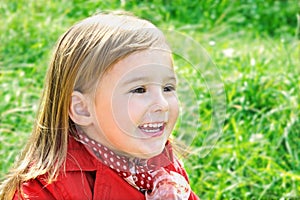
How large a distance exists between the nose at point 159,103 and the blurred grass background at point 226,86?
111 cm

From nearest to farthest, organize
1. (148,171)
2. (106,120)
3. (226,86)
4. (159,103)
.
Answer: (159,103) → (106,120) → (148,171) → (226,86)

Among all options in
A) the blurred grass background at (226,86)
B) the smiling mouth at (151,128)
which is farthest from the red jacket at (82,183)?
the blurred grass background at (226,86)

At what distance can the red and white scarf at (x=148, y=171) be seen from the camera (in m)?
2.16

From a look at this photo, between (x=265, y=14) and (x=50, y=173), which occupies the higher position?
(x=50, y=173)

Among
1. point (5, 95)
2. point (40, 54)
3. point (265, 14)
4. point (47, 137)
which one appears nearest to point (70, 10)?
point (40, 54)

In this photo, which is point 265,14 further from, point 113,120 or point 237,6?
point 113,120

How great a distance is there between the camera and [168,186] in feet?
7.32

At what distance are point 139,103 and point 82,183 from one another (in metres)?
0.29

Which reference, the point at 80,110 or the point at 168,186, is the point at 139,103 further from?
the point at 168,186

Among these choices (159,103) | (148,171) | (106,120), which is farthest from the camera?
(148,171)

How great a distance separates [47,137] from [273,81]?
1916mm

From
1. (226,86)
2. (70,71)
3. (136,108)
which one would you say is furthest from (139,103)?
(226,86)

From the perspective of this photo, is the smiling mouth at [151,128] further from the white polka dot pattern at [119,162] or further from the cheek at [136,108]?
the white polka dot pattern at [119,162]

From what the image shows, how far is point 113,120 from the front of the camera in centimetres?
208
